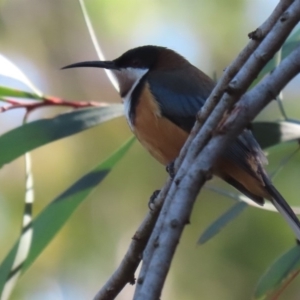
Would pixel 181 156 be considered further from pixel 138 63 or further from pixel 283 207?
pixel 138 63

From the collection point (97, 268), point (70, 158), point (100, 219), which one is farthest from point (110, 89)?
point (97, 268)

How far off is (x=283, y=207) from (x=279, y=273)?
0.49 feet

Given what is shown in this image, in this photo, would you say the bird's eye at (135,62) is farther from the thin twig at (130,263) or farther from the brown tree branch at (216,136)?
the brown tree branch at (216,136)

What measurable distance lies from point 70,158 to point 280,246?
112 cm

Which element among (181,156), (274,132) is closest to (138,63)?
(274,132)

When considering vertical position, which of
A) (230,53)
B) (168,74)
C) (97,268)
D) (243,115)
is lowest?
(97,268)

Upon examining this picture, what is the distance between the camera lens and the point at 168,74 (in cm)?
194

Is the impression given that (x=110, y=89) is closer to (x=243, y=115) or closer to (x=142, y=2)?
(x=142, y=2)

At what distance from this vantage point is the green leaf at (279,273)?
155 cm

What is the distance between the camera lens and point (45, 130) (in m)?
1.67

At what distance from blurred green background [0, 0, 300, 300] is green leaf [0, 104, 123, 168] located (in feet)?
2.90

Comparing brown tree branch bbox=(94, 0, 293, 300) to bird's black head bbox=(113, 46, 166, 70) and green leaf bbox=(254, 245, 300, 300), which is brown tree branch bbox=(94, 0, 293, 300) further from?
bird's black head bbox=(113, 46, 166, 70)

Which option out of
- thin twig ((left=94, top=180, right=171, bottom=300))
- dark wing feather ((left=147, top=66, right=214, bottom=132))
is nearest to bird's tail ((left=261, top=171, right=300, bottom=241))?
dark wing feather ((left=147, top=66, right=214, bottom=132))

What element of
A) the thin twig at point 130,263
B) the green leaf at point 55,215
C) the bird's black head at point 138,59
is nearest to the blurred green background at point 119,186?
the bird's black head at point 138,59
